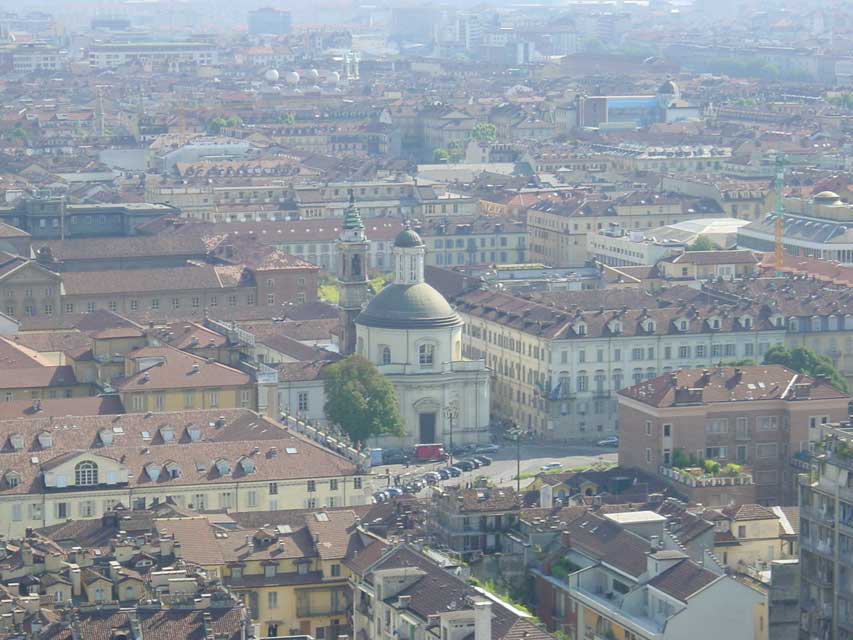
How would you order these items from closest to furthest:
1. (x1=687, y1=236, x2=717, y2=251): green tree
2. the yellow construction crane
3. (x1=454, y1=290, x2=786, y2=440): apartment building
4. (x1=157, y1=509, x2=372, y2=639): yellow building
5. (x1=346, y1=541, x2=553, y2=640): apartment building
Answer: (x1=346, y1=541, x2=553, y2=640): apartment building → (x1=157, y1=509, x2=372, y2=639): yellow building → (x1=454, y1=290, x2=786, y2=440): apartment building → the yellow construction crane → (x1=687, y1=236, x2=717, y2=251): green tree

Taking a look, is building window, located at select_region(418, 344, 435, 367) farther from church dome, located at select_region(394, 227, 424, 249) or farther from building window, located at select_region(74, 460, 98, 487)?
building window, located at select_region(74, 460, 98, 487)

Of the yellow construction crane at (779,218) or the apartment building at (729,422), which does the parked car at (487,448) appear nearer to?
the apartment building at (729,422)

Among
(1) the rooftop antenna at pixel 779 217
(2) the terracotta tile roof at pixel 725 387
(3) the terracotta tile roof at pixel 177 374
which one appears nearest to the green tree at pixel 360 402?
(3) the terracotta tile roof at pixel 177 374

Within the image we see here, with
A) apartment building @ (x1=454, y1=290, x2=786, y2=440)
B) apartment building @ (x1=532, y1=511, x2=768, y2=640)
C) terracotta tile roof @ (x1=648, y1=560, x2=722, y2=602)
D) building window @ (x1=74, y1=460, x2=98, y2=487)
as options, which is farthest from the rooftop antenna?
terracotta tile roof @ (x1=648, y1=560, x2=722, y2=602)

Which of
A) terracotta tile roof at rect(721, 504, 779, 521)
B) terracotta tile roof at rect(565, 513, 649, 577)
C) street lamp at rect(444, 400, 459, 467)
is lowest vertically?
street lamp at rect(444, 400, 459, 467)

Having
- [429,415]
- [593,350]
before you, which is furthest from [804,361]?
[429,415]
